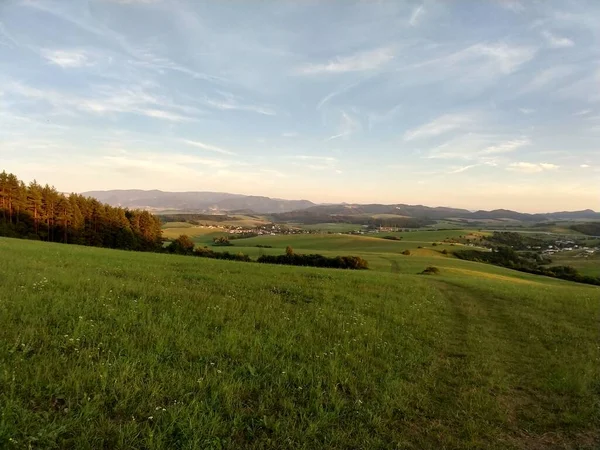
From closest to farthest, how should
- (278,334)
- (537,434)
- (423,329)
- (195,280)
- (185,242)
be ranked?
(537,434) → (278,334) → (423,329) → (195,280) → (185,242)

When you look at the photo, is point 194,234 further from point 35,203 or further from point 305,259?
point 305,259

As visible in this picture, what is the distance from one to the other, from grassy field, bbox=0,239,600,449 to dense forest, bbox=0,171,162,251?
60.1 m

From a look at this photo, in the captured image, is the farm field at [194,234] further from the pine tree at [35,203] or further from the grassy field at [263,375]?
the grassy field at [263,375]

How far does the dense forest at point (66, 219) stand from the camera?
61.5m

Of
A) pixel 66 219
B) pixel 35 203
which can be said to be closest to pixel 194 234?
pixel 66 219

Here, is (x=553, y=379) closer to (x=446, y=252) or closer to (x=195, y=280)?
(x=195, y=280)

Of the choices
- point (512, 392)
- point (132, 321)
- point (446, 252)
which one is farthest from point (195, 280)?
point (446, 252)

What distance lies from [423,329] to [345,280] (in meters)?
10.2

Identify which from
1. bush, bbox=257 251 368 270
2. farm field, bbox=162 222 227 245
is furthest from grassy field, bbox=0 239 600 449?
farm field, bbox=162 222 227 245

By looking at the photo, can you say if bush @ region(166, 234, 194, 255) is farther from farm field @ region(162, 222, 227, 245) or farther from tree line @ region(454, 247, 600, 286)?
tree line @ region(454, 247, 600, 286)

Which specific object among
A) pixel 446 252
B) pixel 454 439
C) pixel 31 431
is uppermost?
pixel 31 431

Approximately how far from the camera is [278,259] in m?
66.3

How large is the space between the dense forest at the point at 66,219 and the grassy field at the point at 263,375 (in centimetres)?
6005

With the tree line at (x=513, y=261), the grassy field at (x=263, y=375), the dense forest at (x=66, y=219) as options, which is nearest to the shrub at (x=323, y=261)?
the dense forest at (x=66, y=219)
